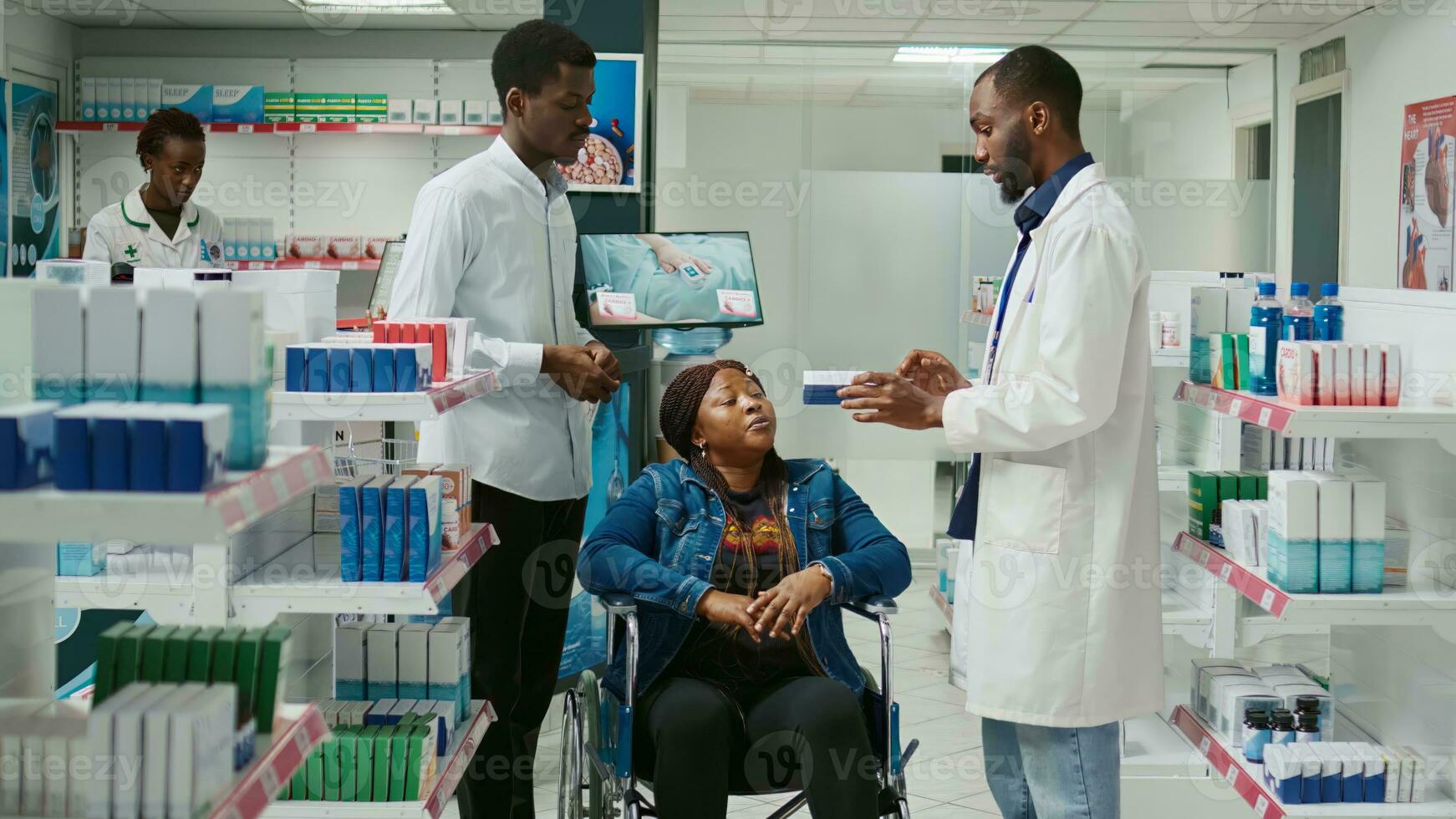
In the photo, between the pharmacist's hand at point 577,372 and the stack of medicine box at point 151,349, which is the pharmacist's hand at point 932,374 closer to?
the pharmacist's hand at point 577,372

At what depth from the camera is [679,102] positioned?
23.3ft

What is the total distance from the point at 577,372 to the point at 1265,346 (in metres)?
1.60

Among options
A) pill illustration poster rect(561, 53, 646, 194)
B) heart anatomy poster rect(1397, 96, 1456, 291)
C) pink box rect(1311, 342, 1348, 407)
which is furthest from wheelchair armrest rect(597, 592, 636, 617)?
heart anatomy poster rect(1397, 96, 1456, 291)

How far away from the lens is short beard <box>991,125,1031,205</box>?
2.22 m

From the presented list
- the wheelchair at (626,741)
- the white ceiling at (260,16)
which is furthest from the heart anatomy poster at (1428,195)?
the wheelchair at (626,741)

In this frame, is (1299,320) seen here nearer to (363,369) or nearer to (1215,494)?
(1215,494)

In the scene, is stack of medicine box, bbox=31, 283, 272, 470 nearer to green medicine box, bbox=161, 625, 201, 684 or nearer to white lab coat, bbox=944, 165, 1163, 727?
green medicine box, bbox=161, 625, 201, 684

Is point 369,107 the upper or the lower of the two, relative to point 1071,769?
upper

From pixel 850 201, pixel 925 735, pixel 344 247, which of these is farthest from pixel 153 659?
pixel 344 247

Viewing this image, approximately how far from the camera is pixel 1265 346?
2875 mm

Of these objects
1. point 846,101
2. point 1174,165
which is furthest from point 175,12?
point 1174,165

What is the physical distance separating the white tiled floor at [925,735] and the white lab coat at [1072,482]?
1.58 metres

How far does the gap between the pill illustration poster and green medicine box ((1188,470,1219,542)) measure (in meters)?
2.04

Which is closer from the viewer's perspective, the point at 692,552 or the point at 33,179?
the point at 692,552
